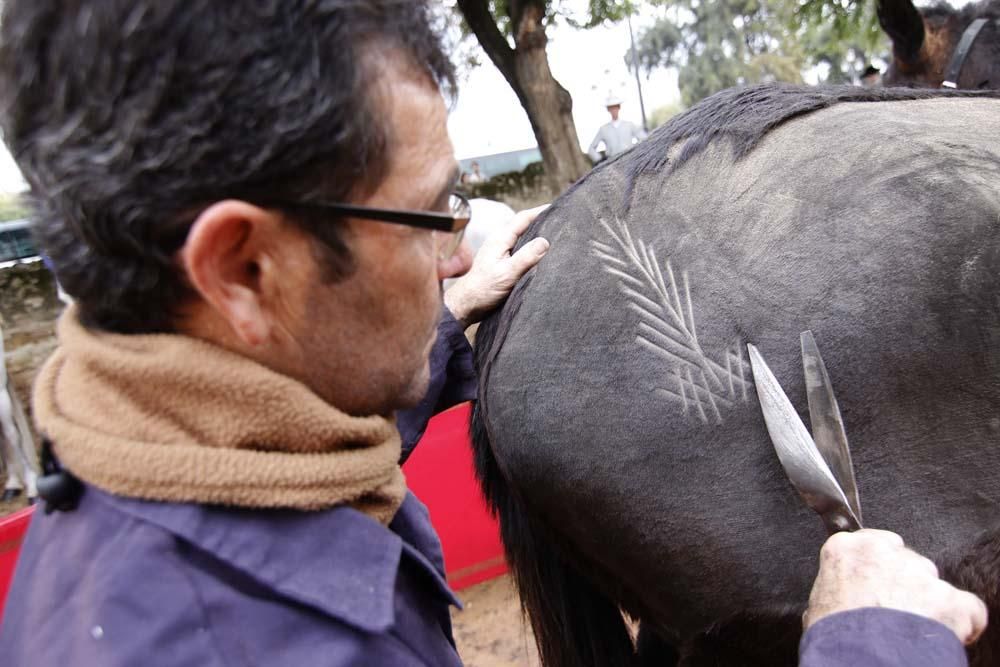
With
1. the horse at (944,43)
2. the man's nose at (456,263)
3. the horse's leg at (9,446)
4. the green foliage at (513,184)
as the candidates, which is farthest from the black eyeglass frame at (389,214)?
the green foliage at (513,184)

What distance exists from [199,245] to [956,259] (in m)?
1.08

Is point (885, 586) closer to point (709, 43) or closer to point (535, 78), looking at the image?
point (535, 78)

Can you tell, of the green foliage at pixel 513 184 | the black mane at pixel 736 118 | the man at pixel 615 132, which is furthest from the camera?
the green foliage at pixel 513 184

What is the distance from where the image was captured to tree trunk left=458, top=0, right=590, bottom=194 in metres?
6.47

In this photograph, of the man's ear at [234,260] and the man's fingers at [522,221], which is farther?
the man's fingers at [522,221]

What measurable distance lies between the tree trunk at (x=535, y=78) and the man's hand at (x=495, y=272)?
16.9ft

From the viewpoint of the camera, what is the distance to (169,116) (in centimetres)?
67

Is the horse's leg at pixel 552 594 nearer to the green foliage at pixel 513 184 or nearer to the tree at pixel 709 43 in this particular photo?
the green foliage at pixel 513 184

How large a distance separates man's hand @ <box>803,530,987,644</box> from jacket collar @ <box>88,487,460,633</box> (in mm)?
547

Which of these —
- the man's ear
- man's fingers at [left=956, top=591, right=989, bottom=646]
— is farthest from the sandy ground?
the man's ear

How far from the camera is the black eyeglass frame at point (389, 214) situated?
75cm

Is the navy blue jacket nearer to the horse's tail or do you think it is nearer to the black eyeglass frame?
the black eyeglass frame

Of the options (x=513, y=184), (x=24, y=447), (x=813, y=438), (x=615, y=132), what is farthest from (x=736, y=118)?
(x=513, y=184)

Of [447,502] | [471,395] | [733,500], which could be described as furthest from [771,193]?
[447,502]
